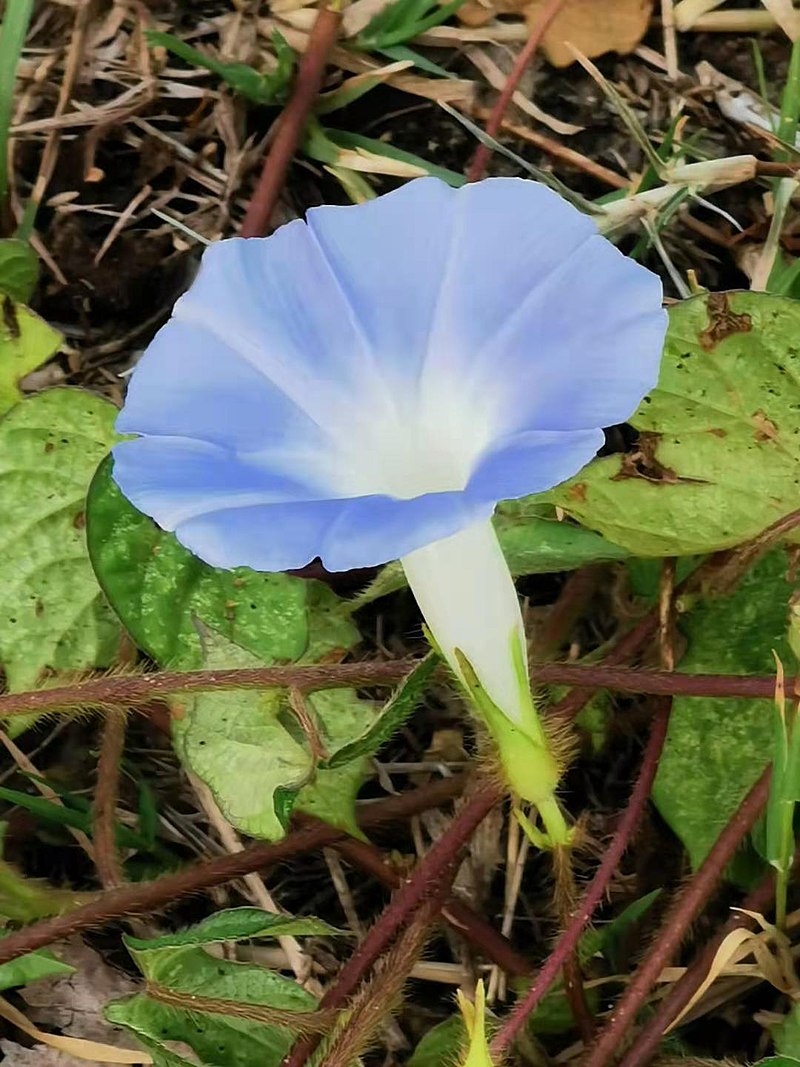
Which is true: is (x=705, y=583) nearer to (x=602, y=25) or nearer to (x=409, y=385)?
(x=409, y=385)

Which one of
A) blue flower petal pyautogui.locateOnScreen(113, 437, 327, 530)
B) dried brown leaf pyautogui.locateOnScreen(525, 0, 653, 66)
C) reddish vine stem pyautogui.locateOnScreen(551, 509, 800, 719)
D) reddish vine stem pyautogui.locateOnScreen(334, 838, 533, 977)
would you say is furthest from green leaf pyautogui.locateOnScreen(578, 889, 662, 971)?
dried brown leaf pyautogui.locateOnScreen(525, 0, 653, 66)

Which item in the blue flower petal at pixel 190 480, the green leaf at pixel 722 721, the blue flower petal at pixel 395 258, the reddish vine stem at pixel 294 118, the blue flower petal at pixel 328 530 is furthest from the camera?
the reddish vine stem at pixel 294 118

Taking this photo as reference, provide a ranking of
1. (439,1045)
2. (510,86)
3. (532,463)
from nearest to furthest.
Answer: (532,463) < (439,1045) < (510,86)

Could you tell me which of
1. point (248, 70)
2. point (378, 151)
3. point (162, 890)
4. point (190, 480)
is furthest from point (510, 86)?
point (162, 890)

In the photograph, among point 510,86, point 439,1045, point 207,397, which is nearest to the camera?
point 207,397

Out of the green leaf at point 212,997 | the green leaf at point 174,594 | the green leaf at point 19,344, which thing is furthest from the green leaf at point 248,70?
the green leaf at point 212,997

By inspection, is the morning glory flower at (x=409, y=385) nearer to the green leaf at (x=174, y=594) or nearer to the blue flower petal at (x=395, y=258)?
the blue flower petal at (x=395, y=258)

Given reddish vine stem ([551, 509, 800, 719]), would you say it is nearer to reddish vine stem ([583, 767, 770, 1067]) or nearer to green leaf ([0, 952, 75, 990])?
reddish vine stem ([583, 767, 770, 1067])
